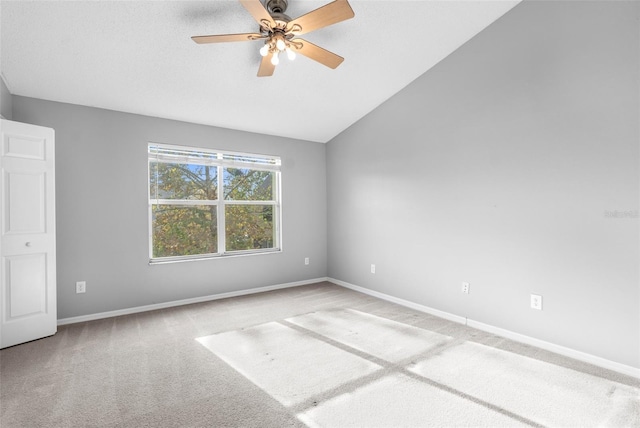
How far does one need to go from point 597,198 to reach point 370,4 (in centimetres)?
238

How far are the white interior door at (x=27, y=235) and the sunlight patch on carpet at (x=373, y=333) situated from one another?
2.36 m

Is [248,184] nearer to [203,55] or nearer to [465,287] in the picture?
[203,55]

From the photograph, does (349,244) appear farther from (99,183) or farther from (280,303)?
(99,183)

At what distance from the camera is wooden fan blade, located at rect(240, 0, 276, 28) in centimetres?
187

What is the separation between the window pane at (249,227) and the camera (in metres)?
4.37

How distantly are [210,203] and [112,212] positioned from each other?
1.10 meters

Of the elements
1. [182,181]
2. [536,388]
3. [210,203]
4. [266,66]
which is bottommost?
[536,388]

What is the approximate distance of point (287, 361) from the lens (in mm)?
2457

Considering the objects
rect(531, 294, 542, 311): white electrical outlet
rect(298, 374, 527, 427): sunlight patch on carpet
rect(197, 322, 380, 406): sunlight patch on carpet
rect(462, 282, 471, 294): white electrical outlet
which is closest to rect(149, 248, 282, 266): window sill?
rect(197, 322, 380, 406): sunlight patch on carpet

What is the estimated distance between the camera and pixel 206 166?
4.16m

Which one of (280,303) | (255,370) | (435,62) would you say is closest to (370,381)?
(255,370)

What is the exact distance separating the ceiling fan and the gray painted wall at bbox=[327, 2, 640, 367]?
1.60 metres

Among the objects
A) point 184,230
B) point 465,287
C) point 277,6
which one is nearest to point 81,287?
point 184,230

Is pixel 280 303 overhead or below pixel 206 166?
below
